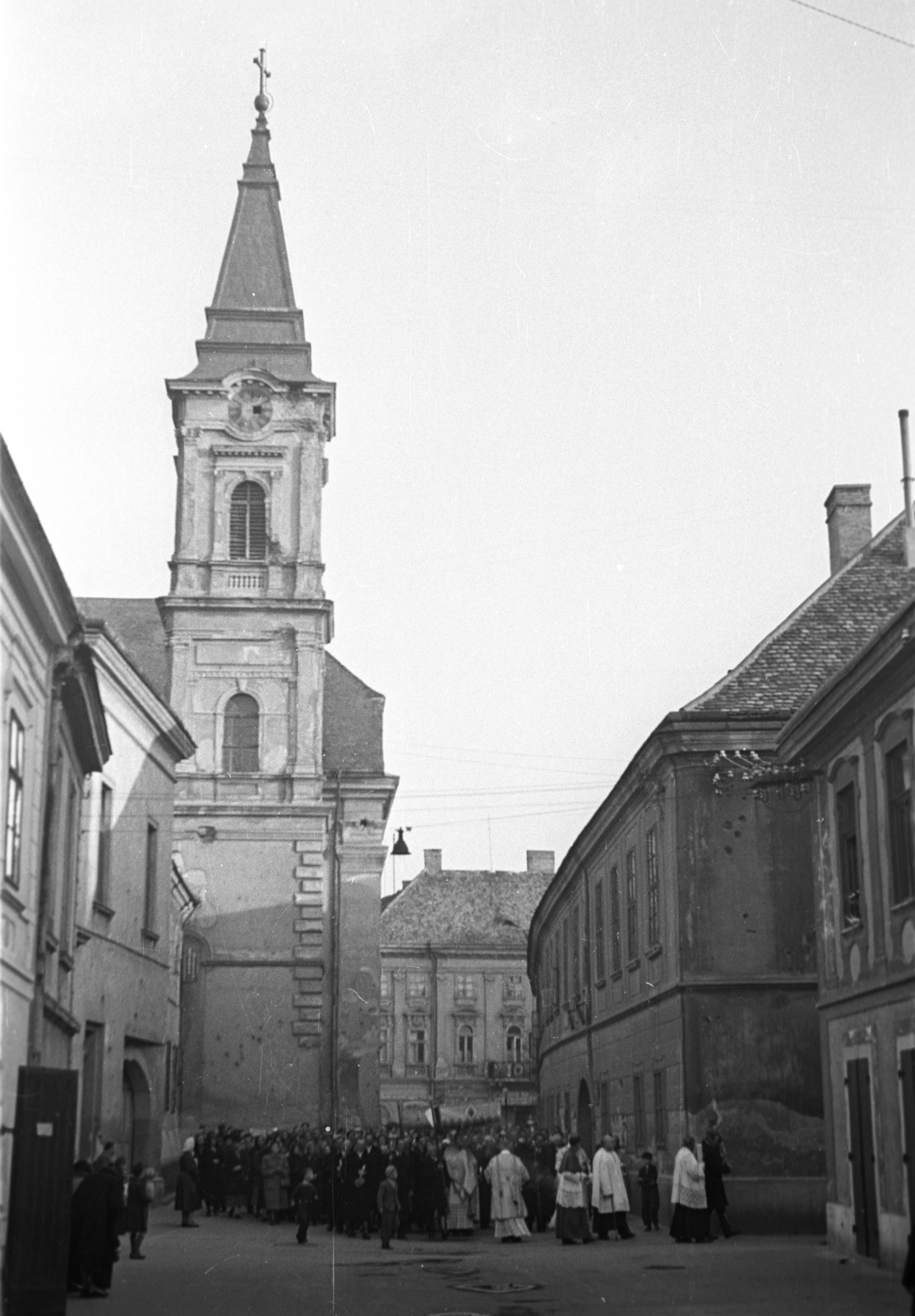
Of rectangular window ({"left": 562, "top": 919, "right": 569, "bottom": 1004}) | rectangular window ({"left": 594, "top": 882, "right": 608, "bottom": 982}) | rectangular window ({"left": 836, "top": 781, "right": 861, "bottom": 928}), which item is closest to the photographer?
rectangular window ({"left": 836, "top": 781, "right": 861, "bottom": 928})

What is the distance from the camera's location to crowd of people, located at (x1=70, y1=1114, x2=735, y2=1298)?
849 inches

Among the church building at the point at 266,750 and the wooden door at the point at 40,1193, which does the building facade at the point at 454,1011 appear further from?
the wooden door at the point at 40,1193

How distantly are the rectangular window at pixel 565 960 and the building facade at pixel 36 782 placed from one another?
21173 millimetres

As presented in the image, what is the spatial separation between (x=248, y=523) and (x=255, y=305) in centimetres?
678

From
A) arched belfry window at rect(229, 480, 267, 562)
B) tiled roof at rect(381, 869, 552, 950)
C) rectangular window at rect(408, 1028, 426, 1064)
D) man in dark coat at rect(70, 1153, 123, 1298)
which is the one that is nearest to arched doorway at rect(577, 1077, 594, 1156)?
arched belfry window at rect(229, 480, 267, 562)

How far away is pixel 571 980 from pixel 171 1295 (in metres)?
24.8

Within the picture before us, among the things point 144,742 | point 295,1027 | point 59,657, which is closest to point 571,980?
point 295,1027

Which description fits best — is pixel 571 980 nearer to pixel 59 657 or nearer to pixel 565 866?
pixel 565 866

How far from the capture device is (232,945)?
4550 centimetres

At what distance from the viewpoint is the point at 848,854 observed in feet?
65.2

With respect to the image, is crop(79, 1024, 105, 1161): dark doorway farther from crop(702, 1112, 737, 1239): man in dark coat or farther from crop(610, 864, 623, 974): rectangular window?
crop(610, 864, 623, 974): rectangular window

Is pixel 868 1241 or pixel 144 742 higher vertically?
pixel 144 742

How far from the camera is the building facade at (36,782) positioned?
1474cm

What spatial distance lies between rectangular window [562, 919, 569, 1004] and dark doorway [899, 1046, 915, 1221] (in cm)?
2466
